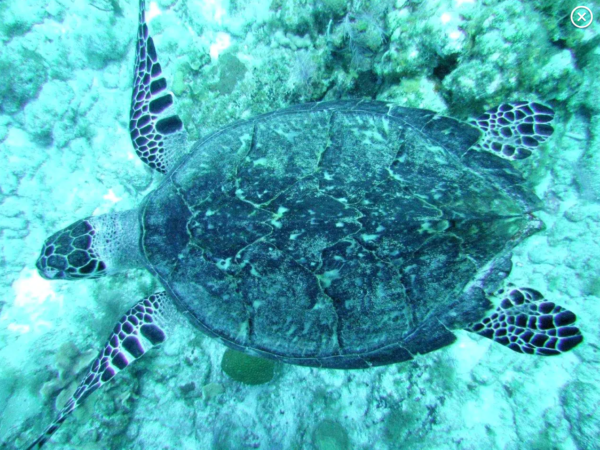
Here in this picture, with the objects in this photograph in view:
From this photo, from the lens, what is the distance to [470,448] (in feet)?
8.32

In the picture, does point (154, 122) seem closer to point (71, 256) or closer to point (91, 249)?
point (91, 249)

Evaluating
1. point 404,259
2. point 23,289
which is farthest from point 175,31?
point 23,289

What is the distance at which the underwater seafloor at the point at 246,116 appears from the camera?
90.4 inches

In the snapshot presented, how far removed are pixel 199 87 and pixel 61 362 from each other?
3677 mm

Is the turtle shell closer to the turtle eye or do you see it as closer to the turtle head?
the turtle head

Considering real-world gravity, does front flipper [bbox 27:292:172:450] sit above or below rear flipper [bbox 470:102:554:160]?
below

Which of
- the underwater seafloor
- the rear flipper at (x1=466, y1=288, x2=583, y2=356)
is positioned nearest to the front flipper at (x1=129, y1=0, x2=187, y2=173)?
the underwater seafloor

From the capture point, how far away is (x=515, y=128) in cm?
227

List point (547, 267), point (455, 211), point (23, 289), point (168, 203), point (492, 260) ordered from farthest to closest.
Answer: point (23, 289) → point (547, 267) → point (168, 203) → point (492, 260) → point (455, 211)

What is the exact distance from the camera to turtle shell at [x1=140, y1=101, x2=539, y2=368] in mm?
1949

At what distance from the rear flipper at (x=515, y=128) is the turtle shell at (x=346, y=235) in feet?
0.68

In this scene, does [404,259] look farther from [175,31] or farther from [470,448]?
[175,31]

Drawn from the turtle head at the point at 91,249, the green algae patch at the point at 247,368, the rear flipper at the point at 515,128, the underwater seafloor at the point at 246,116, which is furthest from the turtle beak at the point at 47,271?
the rear flipper at the point at 515,128

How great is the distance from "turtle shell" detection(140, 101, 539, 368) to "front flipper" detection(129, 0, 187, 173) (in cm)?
114
